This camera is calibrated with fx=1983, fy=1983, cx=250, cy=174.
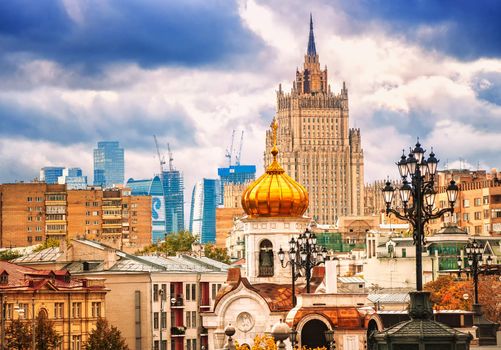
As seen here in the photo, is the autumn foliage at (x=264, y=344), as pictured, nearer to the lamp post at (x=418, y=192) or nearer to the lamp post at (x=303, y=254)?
the lamp post at (x=303, y=254)

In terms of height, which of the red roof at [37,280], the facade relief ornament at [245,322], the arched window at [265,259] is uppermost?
the arched window at [265,259]

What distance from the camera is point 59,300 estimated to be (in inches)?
4850

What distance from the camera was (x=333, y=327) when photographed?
8838 cm

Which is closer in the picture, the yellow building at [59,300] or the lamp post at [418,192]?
the lamp post at [418,192]

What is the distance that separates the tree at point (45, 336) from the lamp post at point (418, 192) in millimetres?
50520

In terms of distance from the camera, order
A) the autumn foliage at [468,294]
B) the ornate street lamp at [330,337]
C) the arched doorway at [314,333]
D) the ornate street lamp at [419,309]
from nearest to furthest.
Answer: the ornate street lamp at [419,309]
the ornate street lamp at [330,337]
the arched doorway at [314,333]
the autumn foliage at [468,294]

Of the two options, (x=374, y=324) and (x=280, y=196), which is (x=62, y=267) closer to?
(x=280, y=196)

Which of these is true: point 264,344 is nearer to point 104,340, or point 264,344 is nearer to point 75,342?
point 104,340

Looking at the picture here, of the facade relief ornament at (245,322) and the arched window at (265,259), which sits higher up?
the arched window at (265,259)

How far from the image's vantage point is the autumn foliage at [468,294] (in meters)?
128

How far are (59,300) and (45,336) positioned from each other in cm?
1108

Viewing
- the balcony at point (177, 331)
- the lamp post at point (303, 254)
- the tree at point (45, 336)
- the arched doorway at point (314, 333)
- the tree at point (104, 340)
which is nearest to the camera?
the lamp post at point (303, 254)

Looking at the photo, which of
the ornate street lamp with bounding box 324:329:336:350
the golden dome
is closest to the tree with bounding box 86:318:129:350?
the golden dome

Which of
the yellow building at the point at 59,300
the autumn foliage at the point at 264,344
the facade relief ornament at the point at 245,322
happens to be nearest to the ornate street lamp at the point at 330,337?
the autumn foliage at the point at 264,344
